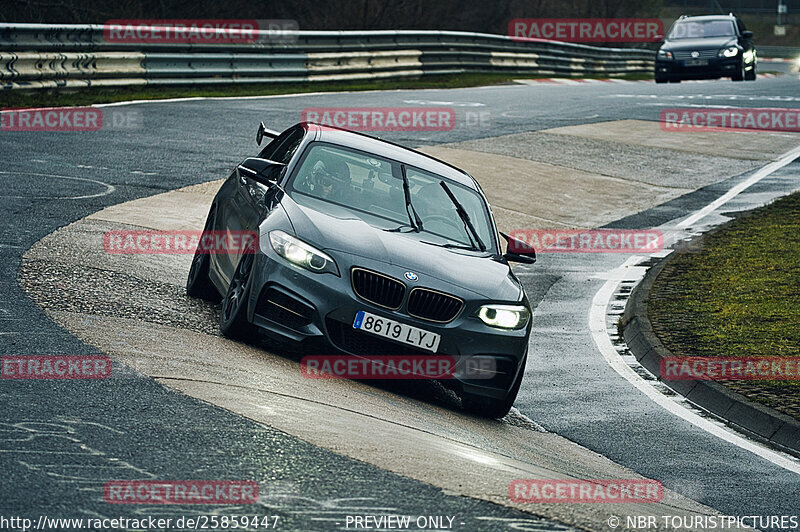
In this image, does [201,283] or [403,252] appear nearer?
[403,252]

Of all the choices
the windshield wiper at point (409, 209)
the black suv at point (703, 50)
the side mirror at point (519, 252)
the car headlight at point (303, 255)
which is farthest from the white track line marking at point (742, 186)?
the car headlight at point (303, 255)

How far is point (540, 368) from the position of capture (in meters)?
9.73

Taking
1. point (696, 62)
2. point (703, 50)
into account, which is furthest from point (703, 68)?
point (703, 50)

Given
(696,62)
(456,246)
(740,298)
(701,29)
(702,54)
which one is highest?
(701,29)

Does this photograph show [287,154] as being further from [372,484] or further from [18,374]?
[372,484]

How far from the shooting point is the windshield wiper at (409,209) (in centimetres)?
846

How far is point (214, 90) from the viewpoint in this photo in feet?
80.3

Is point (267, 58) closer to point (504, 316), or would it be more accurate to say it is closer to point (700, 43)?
point (700, 43)

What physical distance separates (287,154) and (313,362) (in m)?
2.06

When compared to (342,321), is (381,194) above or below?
above

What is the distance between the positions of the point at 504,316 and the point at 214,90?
17770 millimetres

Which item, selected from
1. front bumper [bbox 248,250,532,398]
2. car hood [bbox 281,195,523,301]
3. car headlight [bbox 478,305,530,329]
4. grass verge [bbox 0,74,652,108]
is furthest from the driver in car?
grass verge [bbox 0,74,652,108]

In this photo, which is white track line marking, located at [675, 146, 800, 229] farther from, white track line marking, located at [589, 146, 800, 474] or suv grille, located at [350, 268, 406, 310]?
suv grille, located at [350, 268, 406, 310]

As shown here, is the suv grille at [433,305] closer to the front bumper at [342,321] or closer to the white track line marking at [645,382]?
the front bumper at [342,321]
